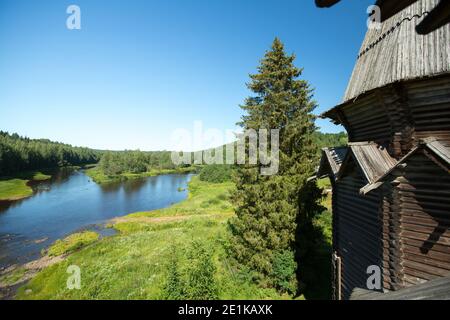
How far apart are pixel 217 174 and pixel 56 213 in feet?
148

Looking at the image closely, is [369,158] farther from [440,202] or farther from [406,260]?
[406,260]

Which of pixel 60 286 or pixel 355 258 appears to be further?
pixel 60 286

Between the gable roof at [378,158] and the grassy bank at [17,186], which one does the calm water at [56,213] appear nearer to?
the grassy bank at [17,186]

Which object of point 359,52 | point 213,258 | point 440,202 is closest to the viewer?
point 440,202

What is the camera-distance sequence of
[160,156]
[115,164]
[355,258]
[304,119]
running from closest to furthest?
[355,258]
[304,119]
[115,164]
[160,156]

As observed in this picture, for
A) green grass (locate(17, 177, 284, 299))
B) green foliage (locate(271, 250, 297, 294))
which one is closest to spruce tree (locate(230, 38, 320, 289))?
green foliage (locate(271, 250, 297, 294))

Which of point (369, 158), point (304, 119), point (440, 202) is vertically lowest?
point (440, 202)

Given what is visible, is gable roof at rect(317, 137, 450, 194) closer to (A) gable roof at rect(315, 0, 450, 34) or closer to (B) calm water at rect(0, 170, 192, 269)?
(A) gable roof at rect(315, 0, 450, 34)

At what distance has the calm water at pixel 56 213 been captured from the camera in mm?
29445

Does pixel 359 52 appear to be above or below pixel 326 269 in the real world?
above

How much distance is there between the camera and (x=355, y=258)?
908 centimetres

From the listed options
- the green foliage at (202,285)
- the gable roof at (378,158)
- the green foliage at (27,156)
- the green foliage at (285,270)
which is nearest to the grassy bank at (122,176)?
the green foliage at (27,156)
